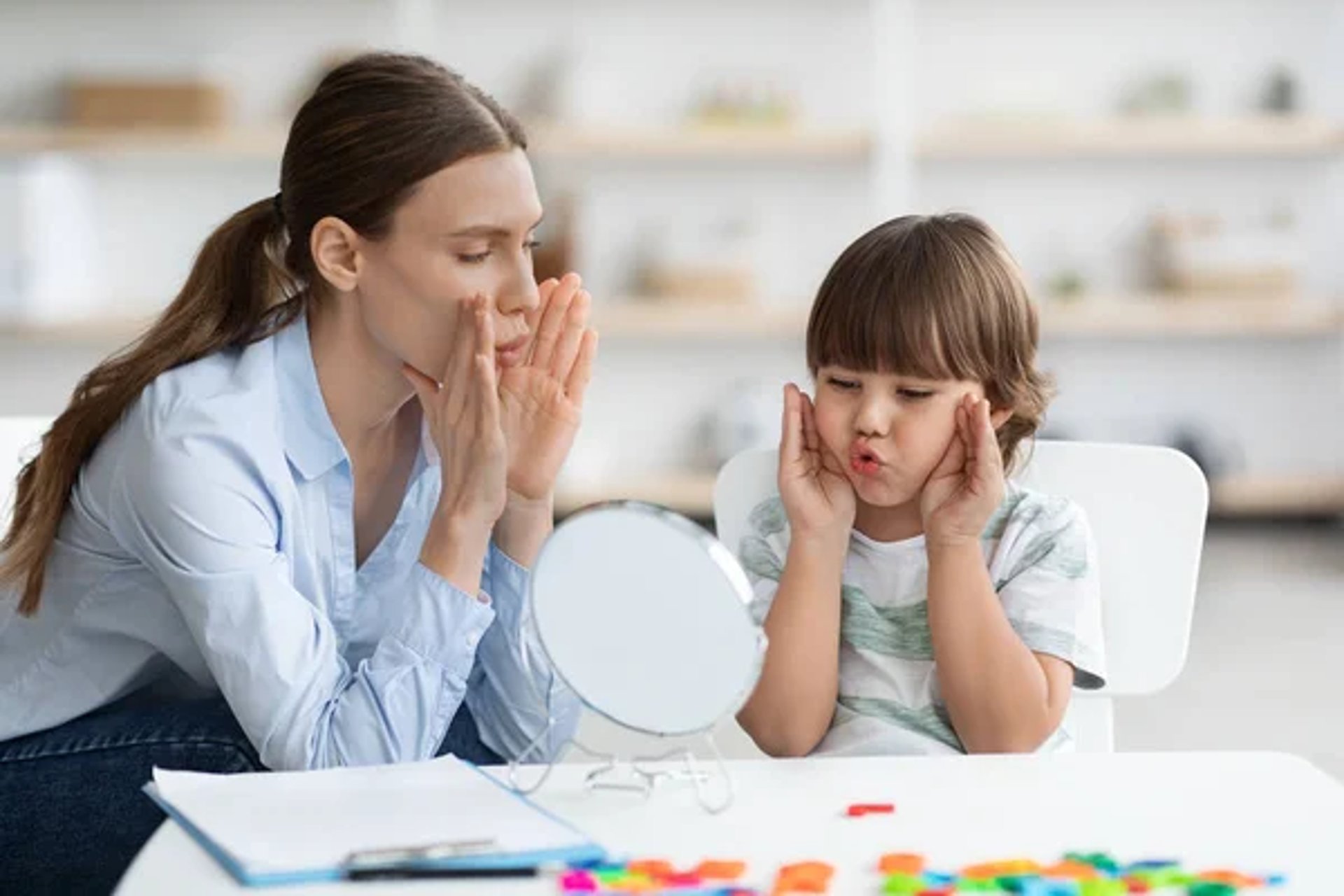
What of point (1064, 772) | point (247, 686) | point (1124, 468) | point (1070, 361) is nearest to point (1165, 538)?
point (1124, 468)

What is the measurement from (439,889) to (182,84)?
13.9 feet

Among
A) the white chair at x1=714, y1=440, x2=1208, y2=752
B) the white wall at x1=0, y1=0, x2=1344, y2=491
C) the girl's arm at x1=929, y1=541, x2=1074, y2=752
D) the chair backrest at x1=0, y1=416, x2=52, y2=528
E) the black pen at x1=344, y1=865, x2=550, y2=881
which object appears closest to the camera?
the black pen at x1=344, y1=865, x2=550, y2=881

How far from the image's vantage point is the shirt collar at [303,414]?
168 centimetres

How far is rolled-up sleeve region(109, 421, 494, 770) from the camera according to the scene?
1.51 metres

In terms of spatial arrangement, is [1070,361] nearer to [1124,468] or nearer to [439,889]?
[1124,468]

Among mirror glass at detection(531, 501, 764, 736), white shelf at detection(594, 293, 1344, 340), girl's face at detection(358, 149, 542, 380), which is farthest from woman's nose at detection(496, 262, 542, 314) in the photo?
white shelf at detection(594, 293, 1344, 340)

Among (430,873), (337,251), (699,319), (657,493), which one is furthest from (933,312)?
(657,493)

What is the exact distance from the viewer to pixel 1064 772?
4.11ft

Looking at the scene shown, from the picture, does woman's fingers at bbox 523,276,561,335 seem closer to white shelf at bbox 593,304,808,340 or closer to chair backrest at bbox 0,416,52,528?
chair backrest at bbox 0,416,52,528

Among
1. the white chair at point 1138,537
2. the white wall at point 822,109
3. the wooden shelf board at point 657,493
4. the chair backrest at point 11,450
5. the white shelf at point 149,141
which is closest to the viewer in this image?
Result: the white chair at point 1138,537

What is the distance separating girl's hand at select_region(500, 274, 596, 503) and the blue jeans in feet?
1.13

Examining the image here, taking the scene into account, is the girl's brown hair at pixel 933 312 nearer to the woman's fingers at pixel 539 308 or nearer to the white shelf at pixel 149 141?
the woman's fingers at pixel 539 308

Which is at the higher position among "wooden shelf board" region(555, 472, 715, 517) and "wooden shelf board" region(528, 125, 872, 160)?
"wooden shelf board" region(528, 125, 872, 160)

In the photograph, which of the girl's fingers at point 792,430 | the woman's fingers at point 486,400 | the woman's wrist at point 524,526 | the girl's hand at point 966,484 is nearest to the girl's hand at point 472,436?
the woman's fingers at point 486,400
